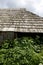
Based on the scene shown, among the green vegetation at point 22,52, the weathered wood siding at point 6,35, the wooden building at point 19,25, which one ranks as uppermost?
the wooden building at point 19,25

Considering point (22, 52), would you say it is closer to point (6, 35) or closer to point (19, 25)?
point (6, 35)

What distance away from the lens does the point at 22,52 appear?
23.5 ft

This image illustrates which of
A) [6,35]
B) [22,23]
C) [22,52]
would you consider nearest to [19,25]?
[22,23]

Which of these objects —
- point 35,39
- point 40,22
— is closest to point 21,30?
point 35,39

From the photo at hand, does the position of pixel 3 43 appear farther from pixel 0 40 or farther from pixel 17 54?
pixel 17 54

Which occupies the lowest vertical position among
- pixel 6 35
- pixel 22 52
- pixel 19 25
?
pixel 22 52

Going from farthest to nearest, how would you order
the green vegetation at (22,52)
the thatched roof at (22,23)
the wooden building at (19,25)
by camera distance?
1. the thatched roof at (22,23)
2. the wooden building at (19,25)
3. the green vegetation at (22,52)

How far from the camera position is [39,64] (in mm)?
6762

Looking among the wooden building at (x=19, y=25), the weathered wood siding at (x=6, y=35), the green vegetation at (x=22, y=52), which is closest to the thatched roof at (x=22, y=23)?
the wooden building at (x=19, y=25)

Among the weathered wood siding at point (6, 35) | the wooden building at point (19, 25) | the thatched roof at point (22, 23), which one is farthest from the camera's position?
the weathered wood siding at point (6, 35)

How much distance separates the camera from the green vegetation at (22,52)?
689 cm

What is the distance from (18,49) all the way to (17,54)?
355 mm

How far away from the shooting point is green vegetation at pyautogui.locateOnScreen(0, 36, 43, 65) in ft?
22.6

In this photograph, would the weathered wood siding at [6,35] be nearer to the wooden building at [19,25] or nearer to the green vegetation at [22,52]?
the wooden building at [19,25]
